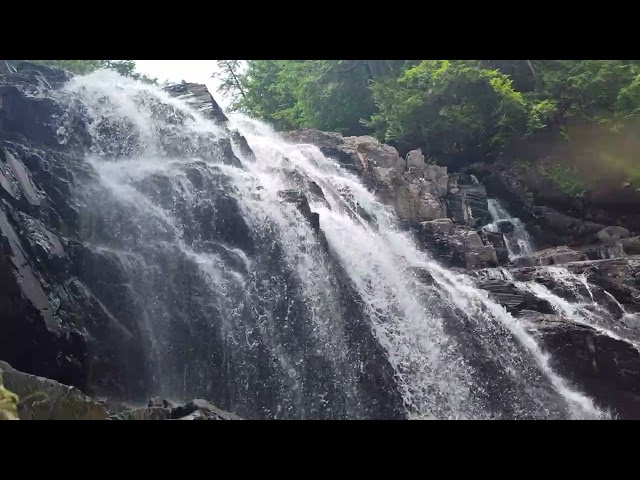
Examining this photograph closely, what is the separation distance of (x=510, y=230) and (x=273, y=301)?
902 cm

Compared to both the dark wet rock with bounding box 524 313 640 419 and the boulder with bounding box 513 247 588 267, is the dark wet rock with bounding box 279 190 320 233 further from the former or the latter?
the boulder with bounding box 513 247 588 267

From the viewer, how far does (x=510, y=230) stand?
1695 centimetres

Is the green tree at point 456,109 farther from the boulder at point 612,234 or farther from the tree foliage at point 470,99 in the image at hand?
the boulder at point 612,234

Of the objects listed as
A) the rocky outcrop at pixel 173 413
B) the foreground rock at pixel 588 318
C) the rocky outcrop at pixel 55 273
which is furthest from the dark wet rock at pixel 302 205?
the rocky outcrop at pixel 173 413

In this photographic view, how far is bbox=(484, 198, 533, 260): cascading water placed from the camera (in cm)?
1636

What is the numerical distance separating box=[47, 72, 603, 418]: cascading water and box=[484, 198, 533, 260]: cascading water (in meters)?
4.18

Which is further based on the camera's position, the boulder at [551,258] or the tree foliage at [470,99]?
the tree foliage at [470,99]

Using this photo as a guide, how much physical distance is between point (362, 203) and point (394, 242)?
148cm

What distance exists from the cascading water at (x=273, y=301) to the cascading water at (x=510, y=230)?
165 inches

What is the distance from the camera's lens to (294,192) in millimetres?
11930

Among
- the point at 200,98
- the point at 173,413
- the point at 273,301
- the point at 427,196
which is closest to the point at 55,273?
the point at 273,301

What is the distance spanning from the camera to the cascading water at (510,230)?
1636 cm

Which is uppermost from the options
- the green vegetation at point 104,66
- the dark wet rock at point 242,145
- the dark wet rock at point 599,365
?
the green vegetation at point 104,66
